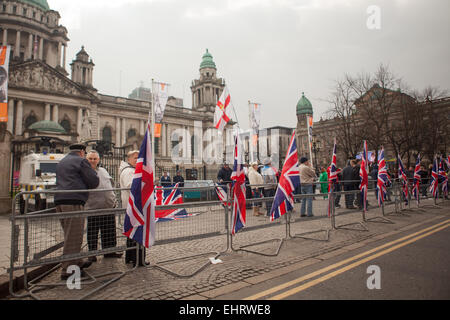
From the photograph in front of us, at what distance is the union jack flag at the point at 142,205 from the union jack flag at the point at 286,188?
280 centimetres

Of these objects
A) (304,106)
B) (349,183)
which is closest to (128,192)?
(349,183)

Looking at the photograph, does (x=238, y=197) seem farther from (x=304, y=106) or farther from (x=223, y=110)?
(x=304, y=106)

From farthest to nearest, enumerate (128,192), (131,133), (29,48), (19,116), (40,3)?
(40,3), (29,48), (131,133), (19,116), (128,192)

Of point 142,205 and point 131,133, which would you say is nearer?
point 142,205

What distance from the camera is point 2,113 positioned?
1611cm

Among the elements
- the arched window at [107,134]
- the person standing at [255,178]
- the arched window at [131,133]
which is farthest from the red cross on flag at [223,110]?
the arched window at [131,133]

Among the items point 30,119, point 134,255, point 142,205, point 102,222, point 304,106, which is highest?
point 304,106

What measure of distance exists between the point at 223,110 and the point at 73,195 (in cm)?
971

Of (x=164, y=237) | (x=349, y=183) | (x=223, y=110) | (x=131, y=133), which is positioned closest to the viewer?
(x=164, y=237)

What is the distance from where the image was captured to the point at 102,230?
5.05 metres

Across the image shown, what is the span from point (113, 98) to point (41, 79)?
1237 centimetres

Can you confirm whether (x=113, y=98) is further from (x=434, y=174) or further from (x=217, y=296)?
(x=217, y=296)

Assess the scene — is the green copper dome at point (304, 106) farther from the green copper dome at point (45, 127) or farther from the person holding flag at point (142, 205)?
the person holding flag at point (142, 205)
